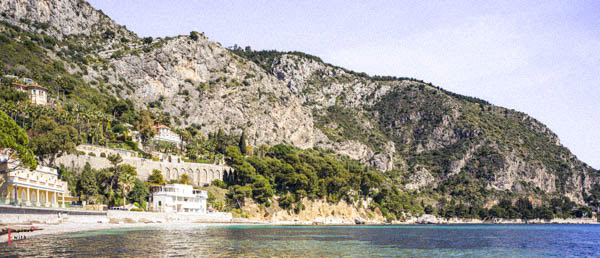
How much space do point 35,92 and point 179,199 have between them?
39488 millimetres

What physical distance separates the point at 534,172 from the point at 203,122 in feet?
450

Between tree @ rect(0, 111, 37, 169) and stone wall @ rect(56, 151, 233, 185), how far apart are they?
23256 millimetres

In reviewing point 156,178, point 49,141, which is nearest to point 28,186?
point 49,141

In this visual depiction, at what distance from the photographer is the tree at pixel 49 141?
6631cm

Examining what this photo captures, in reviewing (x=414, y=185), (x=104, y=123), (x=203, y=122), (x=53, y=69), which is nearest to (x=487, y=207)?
(x=414, y=185)

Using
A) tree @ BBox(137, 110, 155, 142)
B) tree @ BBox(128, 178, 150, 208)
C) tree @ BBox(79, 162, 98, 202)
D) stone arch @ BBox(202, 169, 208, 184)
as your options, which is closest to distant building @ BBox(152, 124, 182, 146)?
tree @ BBox(137, 110, 155, 142)

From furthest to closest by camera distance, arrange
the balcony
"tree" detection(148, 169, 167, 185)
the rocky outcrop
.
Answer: the rocky outcrop, "tree" detection(148, 169, 167, 185), the balcony

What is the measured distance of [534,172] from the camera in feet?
650

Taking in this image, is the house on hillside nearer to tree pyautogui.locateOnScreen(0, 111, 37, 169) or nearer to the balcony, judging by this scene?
the balcony

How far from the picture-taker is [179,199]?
288ft

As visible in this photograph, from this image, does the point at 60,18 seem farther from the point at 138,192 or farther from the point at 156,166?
the point at 138,192

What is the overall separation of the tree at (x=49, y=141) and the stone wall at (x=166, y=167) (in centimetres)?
275

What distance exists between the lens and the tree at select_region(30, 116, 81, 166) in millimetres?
66312

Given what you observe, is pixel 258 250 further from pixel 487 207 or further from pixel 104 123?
pixel 487 207
